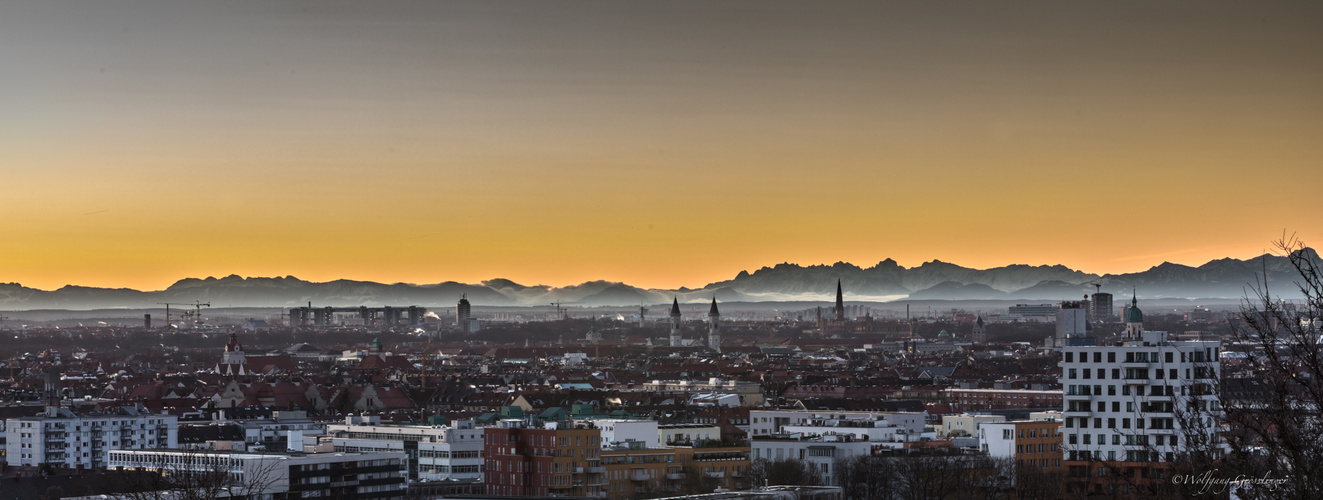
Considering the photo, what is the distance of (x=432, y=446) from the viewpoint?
66500mm

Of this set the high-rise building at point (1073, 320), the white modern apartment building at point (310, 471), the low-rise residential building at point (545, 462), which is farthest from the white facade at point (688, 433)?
the high-rise building at point (1073, 320)

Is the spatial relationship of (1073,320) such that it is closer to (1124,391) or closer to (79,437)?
(79,437)

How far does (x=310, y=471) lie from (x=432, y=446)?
36.5 ft

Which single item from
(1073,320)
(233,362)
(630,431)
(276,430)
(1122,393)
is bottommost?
(276,430)

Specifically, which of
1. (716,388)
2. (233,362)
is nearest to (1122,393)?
(716,388)

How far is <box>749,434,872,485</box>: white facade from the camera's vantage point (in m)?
57.2

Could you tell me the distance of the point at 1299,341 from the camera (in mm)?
14875

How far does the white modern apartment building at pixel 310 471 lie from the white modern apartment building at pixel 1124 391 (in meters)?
20.5

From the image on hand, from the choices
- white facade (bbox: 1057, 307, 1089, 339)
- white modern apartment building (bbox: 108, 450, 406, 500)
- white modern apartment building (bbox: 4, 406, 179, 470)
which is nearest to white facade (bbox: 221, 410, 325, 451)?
white modern apartment building (bbox: 4, 406, 179, 470)

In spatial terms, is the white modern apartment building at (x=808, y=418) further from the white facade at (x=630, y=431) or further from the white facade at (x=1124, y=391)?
the white facade at (x=1124, y=391)

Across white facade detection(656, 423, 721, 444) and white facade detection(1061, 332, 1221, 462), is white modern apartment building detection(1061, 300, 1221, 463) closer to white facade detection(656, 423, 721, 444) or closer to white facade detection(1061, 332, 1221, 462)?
white facade detection(1061, 332, 1221, 462)

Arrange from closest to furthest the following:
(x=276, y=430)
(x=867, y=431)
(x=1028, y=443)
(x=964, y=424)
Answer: (x=1028, y=443), (x=867, y=431), (x=964, y=424), (x=276, y=430)

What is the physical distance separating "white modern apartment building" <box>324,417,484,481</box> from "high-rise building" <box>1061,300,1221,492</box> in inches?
868

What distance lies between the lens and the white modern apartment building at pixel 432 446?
65.0 metres
